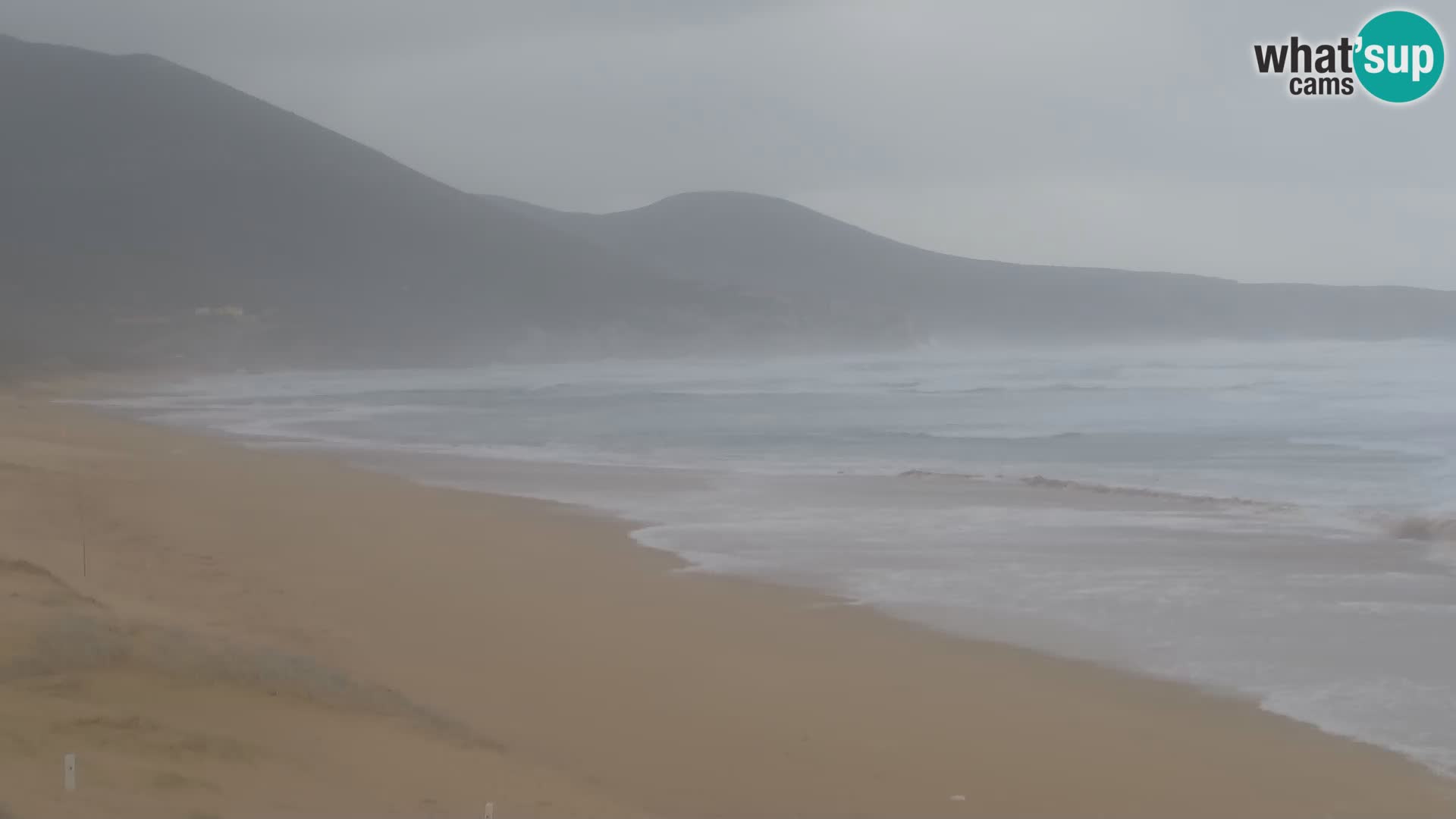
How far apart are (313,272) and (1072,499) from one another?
85723 mm

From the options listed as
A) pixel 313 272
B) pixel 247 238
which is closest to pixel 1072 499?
pixel 313 272

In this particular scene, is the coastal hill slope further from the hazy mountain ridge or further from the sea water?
the sea water

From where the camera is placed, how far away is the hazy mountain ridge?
74500 millimetres

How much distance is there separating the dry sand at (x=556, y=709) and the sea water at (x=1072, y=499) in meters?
0.65

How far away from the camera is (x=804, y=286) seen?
5231 inches

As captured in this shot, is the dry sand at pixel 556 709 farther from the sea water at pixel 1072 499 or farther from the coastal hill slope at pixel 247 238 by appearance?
the coastal hill slope at pixel 247 238

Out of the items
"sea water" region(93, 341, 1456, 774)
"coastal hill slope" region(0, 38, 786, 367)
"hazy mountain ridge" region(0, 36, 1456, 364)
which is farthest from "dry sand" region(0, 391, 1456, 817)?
"coastal hill slope" region(0, 38, 786, 367)

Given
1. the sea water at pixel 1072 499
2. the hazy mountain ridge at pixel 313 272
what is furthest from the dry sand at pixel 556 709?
the hazy mountain ridge at pixel 313 272

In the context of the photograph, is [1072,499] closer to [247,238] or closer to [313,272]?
[313,272]

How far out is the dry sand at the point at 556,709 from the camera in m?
3.79

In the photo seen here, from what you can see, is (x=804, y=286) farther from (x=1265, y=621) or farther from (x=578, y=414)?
(x=1265, y=621)

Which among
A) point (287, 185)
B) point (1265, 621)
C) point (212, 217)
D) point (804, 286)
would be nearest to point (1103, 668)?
point (1265, 621)

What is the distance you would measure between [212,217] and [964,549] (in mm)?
93181

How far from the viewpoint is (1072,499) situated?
41.3 feet
